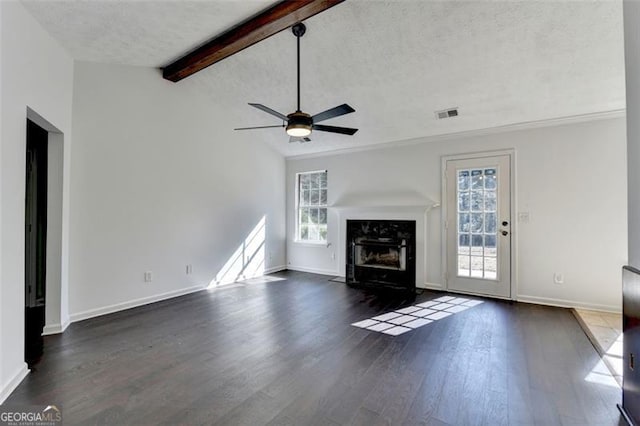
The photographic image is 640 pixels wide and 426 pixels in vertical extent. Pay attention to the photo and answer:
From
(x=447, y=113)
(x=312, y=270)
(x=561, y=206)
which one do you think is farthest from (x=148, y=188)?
(x=561, y=206)

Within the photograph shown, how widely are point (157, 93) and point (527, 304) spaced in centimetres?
593

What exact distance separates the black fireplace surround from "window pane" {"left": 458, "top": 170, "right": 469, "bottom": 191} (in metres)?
0.92

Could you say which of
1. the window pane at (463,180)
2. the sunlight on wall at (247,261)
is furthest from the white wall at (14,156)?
the window pane at (463,180)

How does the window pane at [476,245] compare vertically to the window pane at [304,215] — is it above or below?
below

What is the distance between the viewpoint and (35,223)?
11.8ft

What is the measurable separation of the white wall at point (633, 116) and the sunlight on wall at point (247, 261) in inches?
195

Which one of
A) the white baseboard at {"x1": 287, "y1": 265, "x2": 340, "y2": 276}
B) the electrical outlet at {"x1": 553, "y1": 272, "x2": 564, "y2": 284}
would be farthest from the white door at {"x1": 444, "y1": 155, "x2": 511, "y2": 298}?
the white baseboard at {"x1": 287, "y1": 265, "x2": 340, "y2": 276}

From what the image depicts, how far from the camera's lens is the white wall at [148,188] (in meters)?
3.44

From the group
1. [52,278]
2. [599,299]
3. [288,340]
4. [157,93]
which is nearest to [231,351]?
[288,340]

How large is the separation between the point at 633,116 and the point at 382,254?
387 centimetres

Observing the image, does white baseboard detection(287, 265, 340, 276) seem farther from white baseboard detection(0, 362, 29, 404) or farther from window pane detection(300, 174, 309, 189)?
white baseboard detection(0, 362, 29, 404)

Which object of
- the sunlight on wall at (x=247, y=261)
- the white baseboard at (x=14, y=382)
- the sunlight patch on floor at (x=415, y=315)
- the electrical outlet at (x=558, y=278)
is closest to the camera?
the white baseboard at (x=14, y=382)

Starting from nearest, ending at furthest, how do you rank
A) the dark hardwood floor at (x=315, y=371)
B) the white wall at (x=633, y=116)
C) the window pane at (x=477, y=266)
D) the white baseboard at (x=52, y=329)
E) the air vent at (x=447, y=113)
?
the white wall at (x=633, y=116) < the dark hardwood floor at (x=315, y=371) < the white baseboard at (x=52, y=329) < the air vent at (x=447, y=113) < the window pane at (x=477, y=266)

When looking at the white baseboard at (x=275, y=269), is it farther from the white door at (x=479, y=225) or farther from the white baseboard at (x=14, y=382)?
the white baseboard at (x=14, y=382)
